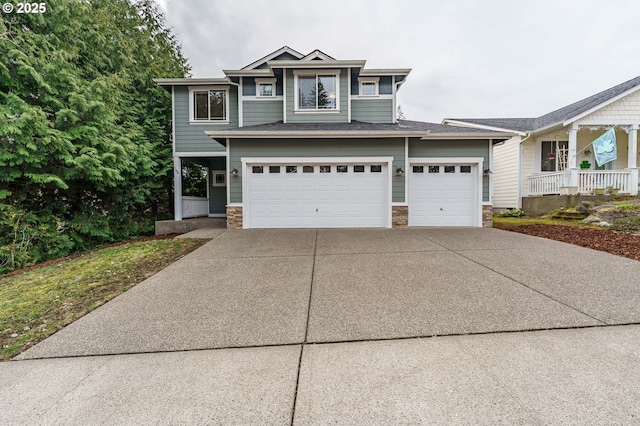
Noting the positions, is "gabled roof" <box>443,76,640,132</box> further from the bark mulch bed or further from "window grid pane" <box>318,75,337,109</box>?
"window grid pane" <box>318,75,337,109</box>

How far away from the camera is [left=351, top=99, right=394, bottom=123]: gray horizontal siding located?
35.1 ft

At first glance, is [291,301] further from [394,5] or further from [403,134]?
[394,5]

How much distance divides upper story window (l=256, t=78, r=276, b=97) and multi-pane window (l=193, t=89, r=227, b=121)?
4.73ft

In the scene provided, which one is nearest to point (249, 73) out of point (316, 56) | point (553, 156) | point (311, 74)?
point (311, 74)

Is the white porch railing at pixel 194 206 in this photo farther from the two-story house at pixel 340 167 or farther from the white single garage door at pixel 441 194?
the white single garage door at pixel 441 194

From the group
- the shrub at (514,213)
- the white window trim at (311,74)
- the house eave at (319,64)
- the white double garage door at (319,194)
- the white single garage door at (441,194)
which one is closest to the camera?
the white double garage door at (319,194)

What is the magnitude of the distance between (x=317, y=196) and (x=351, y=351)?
6.86 meters

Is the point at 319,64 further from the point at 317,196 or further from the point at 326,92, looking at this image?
the point at 317,196

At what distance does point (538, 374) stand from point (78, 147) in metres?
10.4

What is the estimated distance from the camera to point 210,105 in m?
11.0

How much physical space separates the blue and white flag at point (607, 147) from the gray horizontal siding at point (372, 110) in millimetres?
8341

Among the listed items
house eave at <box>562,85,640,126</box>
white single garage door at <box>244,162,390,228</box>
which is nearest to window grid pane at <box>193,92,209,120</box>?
white single garage door at <box>244,162,390,228</box>

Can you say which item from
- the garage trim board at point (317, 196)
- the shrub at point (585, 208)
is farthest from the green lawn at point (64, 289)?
the shrub at point (585, 208)

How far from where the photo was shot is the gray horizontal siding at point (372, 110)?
35.1ft
